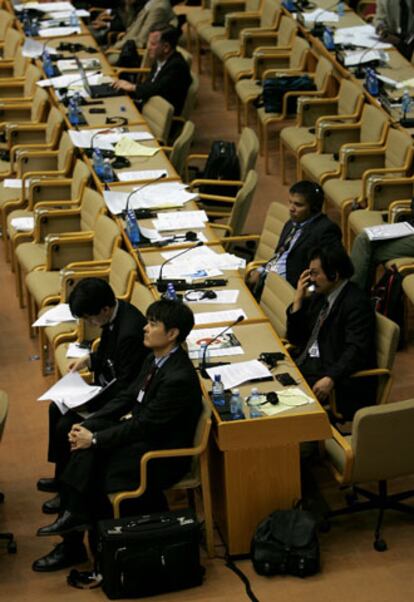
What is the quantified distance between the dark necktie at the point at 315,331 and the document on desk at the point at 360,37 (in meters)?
4.97

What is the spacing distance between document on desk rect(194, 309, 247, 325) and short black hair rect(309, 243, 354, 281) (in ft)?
1.97

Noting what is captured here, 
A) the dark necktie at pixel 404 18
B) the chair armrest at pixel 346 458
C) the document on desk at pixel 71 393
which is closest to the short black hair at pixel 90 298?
the document on desk at pixel 71 393

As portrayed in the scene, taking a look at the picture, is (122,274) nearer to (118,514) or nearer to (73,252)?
(73,252)

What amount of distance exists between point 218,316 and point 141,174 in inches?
92.8

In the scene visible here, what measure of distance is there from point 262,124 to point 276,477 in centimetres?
573

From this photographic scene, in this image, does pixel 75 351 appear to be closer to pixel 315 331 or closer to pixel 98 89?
pixel 315 331

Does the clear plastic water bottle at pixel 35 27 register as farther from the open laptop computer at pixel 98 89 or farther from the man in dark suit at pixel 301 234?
the man in dark suit at pixel 301 234

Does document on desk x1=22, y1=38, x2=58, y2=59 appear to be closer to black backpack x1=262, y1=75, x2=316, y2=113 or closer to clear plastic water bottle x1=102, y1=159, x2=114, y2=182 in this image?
black backpack x1=262, y1=75, x2=316, y2=113

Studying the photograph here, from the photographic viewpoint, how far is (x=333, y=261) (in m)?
7.97

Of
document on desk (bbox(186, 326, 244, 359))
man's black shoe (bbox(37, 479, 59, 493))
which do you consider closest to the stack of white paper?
document on desk (bbox(186, 326, 244, 359))

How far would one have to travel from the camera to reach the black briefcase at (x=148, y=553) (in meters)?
7.03

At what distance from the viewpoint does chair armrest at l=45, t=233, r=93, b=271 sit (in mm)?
9727

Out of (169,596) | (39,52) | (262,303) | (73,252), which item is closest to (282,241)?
(262,303)

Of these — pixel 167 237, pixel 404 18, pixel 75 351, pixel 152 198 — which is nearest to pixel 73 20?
pixel 404 18
